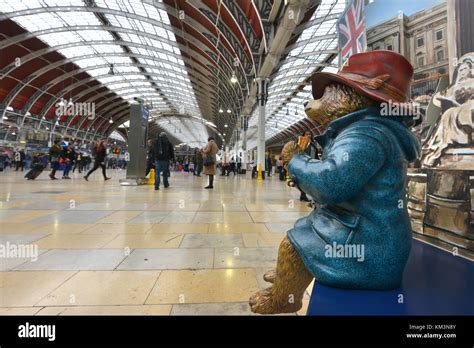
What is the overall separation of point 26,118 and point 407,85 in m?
39.5

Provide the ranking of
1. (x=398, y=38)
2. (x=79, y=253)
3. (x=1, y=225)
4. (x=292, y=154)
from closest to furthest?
(x=292, y=154) < (x=398, y=38) < (x=79, y=253) < (x=1, y=225)

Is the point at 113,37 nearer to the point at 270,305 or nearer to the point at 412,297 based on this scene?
the point at 270,305

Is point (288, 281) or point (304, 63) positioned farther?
point (304, 63)

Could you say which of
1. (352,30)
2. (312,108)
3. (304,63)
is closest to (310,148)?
(352,30)

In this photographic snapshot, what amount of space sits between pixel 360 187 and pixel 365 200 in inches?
3.3

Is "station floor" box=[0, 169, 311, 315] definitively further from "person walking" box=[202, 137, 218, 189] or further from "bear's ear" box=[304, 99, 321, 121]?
"person walking" box=[202, 137, 218, 189]

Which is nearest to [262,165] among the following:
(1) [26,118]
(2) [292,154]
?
(2) [292,154]

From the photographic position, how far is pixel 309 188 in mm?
945

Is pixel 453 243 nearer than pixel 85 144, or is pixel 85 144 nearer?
pixel 453 243

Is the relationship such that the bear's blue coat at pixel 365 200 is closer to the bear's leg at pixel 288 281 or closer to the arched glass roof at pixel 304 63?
the bear's leg at pixel 288 281

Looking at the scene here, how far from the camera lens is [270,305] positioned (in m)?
1.12

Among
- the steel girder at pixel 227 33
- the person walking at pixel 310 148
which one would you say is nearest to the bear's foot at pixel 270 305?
the person walking at pixel 310 148

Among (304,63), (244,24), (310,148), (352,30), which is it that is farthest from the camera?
(304,63)
